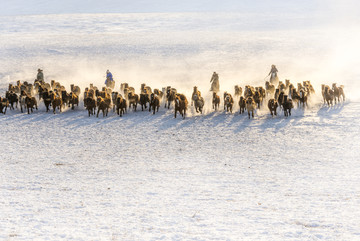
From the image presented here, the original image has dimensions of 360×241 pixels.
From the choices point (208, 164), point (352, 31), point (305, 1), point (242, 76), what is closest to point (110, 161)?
point (208, 164)

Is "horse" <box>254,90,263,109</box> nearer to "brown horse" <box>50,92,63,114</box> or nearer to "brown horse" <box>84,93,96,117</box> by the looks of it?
"brown horse" <box>84,93,96,117</box>

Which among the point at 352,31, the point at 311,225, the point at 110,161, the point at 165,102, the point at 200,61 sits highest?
the point at 352,31

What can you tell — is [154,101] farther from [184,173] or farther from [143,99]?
[184,173]

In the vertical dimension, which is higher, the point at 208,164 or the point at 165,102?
the point at 165,102

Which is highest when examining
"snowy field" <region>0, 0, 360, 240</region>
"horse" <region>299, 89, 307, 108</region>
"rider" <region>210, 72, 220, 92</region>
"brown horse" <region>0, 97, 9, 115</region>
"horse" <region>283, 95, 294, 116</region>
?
"rider" <region>210, 72, 220, 92</region>

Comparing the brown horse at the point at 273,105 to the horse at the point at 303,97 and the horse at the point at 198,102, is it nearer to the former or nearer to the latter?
the horse at the point at 303,97

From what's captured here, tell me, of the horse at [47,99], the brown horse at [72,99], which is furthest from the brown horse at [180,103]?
the horse at [47,99]

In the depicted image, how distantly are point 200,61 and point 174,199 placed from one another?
27100mm

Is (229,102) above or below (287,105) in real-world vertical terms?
above

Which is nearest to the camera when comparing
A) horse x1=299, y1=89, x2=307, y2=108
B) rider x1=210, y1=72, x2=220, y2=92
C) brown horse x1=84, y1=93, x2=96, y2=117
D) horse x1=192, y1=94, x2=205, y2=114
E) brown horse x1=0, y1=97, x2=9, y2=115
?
brown horse x1=84, y1=93, x2=96, y2=117

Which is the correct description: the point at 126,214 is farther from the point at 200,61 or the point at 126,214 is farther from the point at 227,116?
the point at 200,61

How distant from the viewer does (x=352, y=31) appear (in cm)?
5675

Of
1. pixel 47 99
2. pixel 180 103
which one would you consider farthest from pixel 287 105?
pixel 47 99

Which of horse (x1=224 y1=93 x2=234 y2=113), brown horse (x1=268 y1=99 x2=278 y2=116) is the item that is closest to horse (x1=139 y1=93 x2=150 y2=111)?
horse (x1=224 y1=93 x2=234 y2=113)
